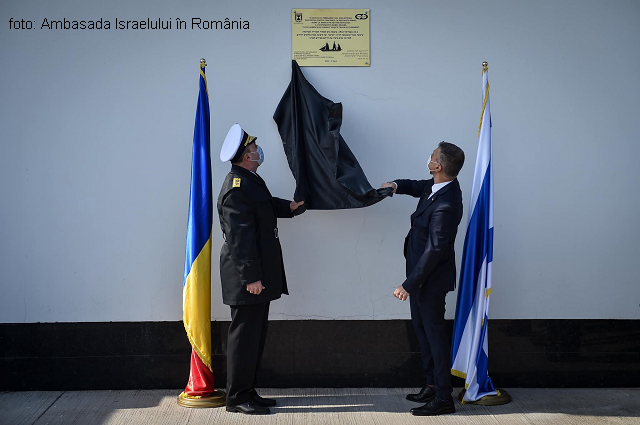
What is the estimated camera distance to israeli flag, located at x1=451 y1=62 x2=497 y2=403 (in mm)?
3469

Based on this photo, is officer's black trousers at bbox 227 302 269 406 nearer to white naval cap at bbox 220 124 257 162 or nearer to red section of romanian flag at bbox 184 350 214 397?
red section of romanian flag at bbox 184 350 214 397

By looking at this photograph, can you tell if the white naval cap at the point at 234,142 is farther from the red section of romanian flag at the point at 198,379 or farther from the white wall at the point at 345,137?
the red section of romanian flag at the point at 198,379

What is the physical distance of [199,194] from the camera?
3.48m

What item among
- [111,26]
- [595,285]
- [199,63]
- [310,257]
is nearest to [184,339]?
[310,257]

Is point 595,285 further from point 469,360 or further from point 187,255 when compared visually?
point 187,255

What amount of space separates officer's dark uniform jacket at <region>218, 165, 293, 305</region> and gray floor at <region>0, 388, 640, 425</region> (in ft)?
2.34

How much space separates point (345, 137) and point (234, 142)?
79 cm

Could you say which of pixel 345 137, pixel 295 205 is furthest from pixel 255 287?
pixel 345 137

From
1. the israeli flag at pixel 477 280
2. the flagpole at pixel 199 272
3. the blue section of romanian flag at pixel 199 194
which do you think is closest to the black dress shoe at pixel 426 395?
the israeli flag at pixel 477 280

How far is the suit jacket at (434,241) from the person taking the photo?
3.24 metres

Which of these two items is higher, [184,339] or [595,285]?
[595,285]

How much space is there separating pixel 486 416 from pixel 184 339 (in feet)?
6.34

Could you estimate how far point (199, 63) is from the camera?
377 cm

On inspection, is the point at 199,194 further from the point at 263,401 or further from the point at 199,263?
the point at 263,401
